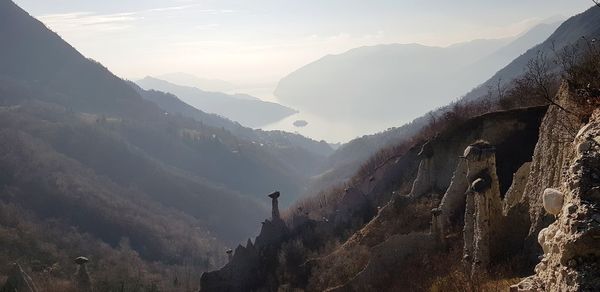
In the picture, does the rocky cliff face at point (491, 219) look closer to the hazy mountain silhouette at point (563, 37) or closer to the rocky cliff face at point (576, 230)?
the rocky cliff face at point (576, 230)

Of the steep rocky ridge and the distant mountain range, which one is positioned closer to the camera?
the steep rocky ridge

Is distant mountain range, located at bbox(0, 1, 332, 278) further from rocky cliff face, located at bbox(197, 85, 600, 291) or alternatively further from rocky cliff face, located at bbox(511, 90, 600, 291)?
rocky cliff face, located at bbox(511, 90, 600, 291)

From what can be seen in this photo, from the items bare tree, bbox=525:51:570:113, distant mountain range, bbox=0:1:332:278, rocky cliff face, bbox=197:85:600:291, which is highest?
bare tree, bbox=525:51:570:113

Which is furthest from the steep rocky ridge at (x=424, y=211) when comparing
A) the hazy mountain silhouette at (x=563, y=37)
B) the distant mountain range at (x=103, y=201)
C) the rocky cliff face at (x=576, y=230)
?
the hazy mountain silhouette at (x=563, y=37)

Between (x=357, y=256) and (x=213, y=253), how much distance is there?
112m

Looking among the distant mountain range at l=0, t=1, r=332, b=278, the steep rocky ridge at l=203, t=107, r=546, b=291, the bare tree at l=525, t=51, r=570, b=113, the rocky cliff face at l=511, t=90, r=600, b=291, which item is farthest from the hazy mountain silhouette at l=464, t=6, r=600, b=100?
the rocky cliff face at l=511, t=90, r=600, b=291

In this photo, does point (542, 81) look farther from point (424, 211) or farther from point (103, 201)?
point (103, 201)

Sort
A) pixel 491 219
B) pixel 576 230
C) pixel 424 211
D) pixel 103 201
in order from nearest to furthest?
1. pixel 576 230
2. pixel 491 219
3. pixel 424 211
4. pixel 103 201

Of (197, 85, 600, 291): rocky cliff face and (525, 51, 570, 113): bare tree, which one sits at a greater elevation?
(525, 51, 570, 113): bare tree

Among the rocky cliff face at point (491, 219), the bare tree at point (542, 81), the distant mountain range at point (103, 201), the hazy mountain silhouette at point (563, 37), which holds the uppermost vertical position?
the hazy mountain silhouette at point (563, 37)

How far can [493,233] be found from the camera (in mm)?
18172

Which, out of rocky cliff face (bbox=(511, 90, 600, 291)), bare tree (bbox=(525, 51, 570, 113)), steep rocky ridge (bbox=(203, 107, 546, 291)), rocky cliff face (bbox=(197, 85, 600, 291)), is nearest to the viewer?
rocky cliff face (bbox=(511, 90, 600, 291))

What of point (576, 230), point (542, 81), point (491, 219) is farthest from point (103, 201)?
point (576, 230)

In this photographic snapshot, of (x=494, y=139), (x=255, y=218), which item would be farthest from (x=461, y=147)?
(x=255, y=218)
